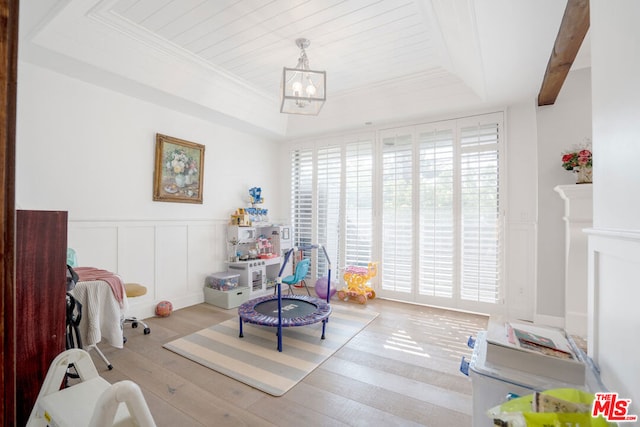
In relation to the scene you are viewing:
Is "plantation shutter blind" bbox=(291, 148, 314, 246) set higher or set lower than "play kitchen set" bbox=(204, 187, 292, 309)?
higher

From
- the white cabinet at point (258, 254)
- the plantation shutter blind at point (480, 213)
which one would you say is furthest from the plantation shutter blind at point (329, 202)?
the plantation shutter blind at point (480, 213)

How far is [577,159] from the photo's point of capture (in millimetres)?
3006

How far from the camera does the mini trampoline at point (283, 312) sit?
9.14ft

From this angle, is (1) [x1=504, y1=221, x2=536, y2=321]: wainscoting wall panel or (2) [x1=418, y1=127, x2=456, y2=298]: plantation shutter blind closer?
(1) [x1=504, y1=221, x2=536, y2=321]: wainscoting wall panel

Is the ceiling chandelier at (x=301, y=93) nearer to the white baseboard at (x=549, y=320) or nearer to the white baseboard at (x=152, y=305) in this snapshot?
the white baseboard at (x=152, y=305)

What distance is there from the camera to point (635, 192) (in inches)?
33.9

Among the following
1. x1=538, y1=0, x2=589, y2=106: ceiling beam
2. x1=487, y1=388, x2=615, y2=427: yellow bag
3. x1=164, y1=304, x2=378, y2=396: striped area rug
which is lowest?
x1=164, y1=304, x2=378, y2=396: striped area rug

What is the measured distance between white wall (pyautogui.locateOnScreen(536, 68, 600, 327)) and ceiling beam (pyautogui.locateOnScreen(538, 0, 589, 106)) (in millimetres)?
249

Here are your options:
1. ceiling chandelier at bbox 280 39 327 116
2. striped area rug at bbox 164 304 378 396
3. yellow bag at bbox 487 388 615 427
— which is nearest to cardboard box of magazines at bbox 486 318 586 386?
yellow bag at bbox 487 388 615 427

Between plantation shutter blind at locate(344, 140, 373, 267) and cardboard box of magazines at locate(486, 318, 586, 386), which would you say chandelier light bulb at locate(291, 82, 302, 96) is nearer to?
plantation shutter blind at locate(344, 140, 373, 267)

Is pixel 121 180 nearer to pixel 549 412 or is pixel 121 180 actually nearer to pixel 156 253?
pixel 156 253

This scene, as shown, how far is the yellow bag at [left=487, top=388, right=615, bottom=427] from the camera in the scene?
2.49 feet

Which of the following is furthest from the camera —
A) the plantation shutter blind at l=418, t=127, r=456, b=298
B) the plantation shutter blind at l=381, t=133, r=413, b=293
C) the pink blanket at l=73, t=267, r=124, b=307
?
the plantation shutter blind at l=381, t=133, r=413, b=293

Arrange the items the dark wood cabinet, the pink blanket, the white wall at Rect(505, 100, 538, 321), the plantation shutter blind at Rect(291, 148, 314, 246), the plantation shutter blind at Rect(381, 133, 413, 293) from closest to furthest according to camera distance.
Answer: the dark wood cabinet
the pink blanket
the white wall at Rect(505, 100, 538, 321)
the plantation shutter blind at Rect(381, 133, 413, 293)
the plantation shutter blind at Rect(291, 148, 314, 246)
